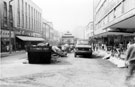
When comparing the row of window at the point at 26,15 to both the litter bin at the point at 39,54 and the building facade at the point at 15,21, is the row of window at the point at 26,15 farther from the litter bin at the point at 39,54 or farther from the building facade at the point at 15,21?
the litter bin at the point at 39,54

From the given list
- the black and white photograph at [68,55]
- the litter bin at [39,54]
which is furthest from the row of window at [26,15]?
the litter bin at [39,54]

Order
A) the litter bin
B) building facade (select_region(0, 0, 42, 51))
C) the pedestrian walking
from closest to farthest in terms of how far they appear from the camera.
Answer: the pedestrian walking
the litter bin
building facade (select_region(0, 0, 42, 51))

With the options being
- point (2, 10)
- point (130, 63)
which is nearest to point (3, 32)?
point (2, 10)

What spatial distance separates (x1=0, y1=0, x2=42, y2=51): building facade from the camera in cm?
3384

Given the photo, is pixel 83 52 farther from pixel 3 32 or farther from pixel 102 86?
pixel 3 32

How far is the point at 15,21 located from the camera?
4000cm

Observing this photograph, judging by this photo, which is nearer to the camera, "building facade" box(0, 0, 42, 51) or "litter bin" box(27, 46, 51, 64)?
"litter bin" box(27, 46, 51, 64)

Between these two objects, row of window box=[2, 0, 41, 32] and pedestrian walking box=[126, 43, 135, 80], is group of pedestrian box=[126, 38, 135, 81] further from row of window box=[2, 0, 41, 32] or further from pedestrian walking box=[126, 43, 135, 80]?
row of window box=[2, 0, 41, 32]

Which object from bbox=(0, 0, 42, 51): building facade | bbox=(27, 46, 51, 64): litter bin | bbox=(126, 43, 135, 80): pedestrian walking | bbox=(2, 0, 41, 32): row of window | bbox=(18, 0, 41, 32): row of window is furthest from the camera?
bbox=(18, 0, 41, 32): row of window

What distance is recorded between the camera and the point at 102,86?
7398 mm

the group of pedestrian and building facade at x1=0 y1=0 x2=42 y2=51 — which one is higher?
building facade at x1=0 y1=0 x2=42 y2=51

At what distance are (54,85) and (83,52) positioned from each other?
13.6 meters

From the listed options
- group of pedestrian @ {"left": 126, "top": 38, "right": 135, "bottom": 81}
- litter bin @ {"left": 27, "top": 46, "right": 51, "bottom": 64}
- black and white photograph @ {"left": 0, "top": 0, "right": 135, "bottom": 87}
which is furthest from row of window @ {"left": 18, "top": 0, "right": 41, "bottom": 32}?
group of pedestrian @ {"left": 126, "top": 38, "right": 135, "bottom": 81}

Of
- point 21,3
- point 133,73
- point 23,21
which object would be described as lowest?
point 133,73
